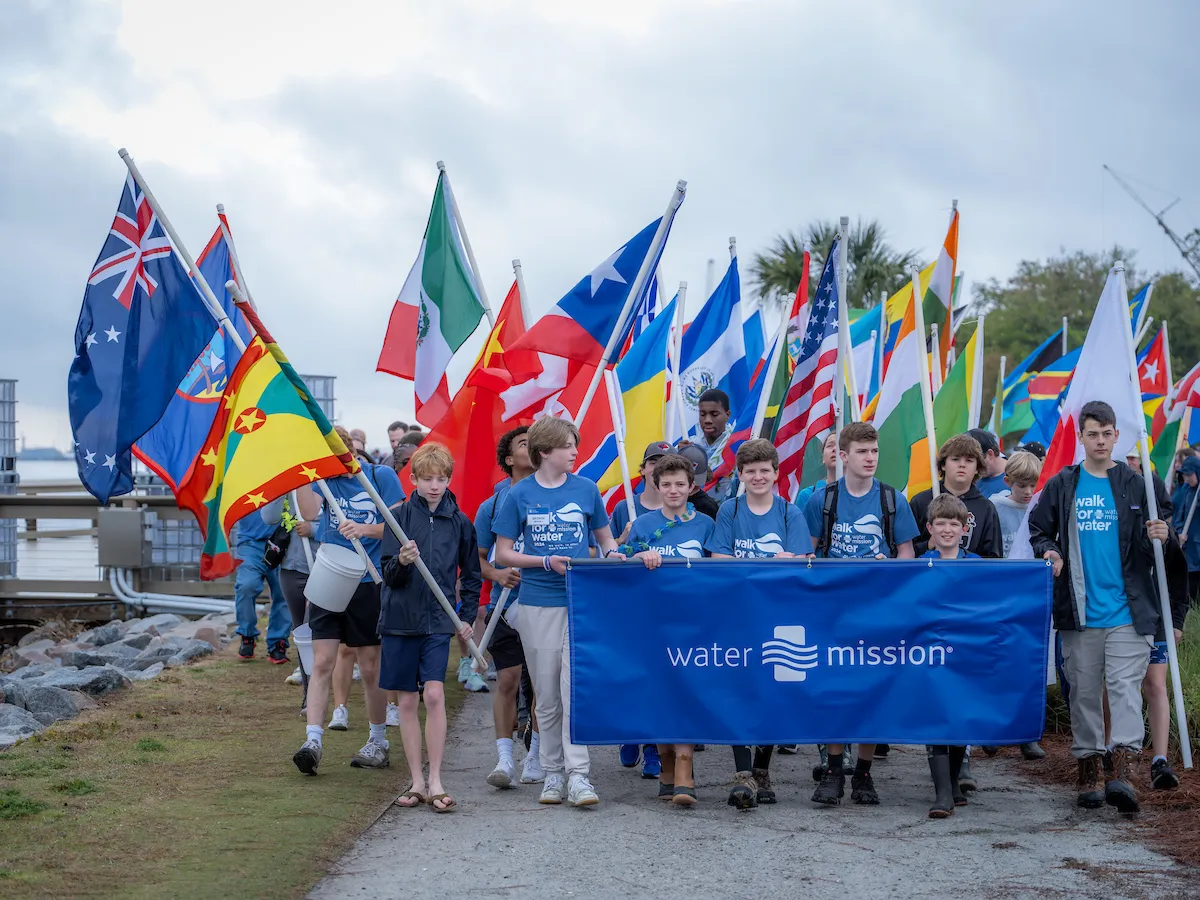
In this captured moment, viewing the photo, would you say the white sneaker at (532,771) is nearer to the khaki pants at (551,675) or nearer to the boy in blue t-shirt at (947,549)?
the khaki pants at (551,675)

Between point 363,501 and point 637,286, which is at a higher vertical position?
point 637,286

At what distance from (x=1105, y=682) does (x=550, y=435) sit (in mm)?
3288

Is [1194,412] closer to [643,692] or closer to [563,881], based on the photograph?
[643,692]

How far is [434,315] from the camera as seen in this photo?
10898 mm

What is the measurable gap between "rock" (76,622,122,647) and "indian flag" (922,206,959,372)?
11827mm

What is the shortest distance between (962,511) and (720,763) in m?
2.27

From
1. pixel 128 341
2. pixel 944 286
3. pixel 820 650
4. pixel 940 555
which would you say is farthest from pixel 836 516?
pixel 128 341

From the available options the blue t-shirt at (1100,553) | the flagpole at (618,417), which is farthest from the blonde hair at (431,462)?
the blue t-shirt at (1100,553)

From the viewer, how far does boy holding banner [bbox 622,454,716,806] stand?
7172mm

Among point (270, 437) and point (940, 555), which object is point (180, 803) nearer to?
point (270, 437)

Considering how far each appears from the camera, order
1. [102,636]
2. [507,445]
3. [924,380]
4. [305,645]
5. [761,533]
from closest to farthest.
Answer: [761,533], [507,445], [924,380], [305,645], [102,636]

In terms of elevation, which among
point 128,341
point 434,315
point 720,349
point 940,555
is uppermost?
point 434,315

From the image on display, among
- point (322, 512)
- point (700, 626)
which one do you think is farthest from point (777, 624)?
point (322, 512)

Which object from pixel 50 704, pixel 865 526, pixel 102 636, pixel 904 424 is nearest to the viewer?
pixel 865 526
